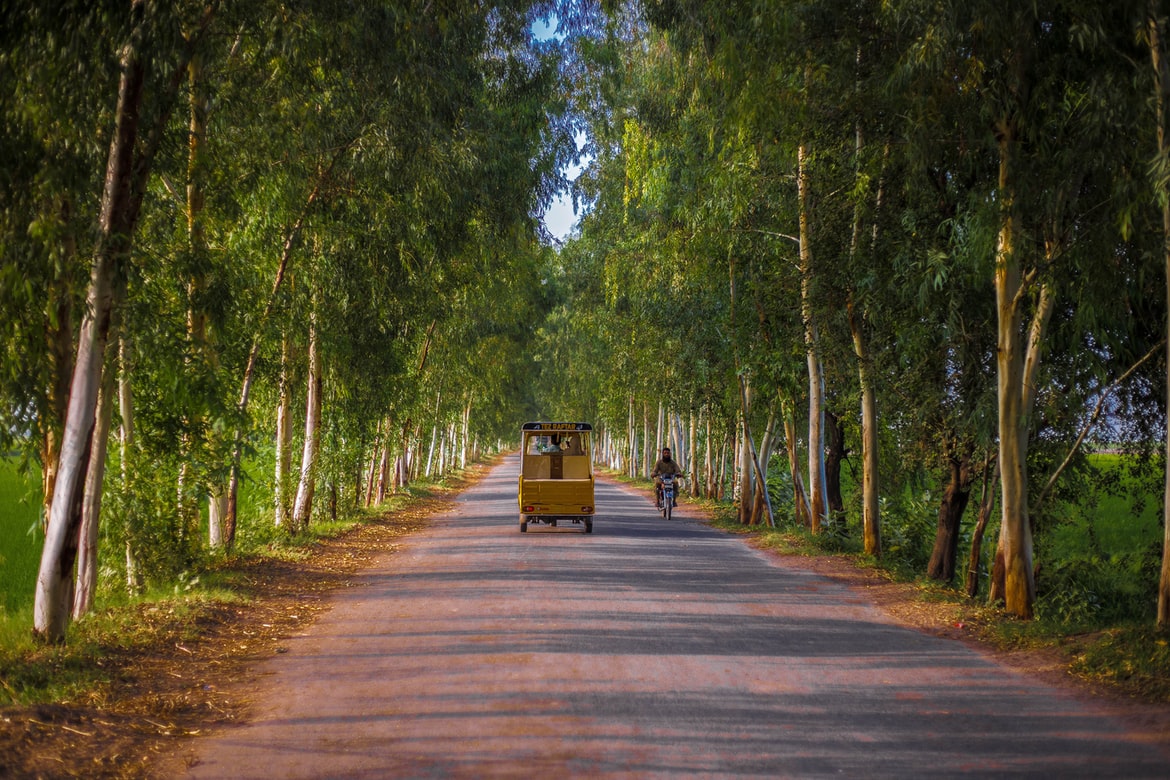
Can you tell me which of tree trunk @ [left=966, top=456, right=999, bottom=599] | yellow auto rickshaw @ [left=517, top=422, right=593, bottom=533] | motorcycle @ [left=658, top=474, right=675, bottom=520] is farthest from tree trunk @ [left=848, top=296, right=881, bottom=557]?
motorcycle @ [left=658, top=474, right=675, bottom=520]

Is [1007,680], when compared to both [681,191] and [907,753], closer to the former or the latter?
[907,753]

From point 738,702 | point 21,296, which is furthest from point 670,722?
point 21,296

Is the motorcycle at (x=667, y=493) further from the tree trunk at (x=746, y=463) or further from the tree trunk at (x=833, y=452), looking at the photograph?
the tree trunk at (x=833, y=452)

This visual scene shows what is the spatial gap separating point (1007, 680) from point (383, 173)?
11.7m

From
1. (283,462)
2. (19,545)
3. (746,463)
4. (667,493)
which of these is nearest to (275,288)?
(283,462)

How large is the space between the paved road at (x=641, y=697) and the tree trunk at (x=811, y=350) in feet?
21.8

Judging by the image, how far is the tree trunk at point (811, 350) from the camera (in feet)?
66.1

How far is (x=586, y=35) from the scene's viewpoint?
23766 mm

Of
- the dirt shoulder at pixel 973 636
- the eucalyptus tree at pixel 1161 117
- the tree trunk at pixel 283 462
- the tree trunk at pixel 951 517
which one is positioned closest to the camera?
the dirt shoulder at pixel 973 636

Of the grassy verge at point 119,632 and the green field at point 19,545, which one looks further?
the green field at point 19,545

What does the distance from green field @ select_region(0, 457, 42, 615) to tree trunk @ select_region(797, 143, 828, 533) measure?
12.3 meters

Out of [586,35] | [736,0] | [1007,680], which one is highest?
[586,35]

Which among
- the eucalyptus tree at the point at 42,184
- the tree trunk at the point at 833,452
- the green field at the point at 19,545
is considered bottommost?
the green field at the point at 19,545

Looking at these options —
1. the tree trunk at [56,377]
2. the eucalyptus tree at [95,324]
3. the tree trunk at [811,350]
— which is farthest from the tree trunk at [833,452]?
the eucalyptus tree at [95,324]
